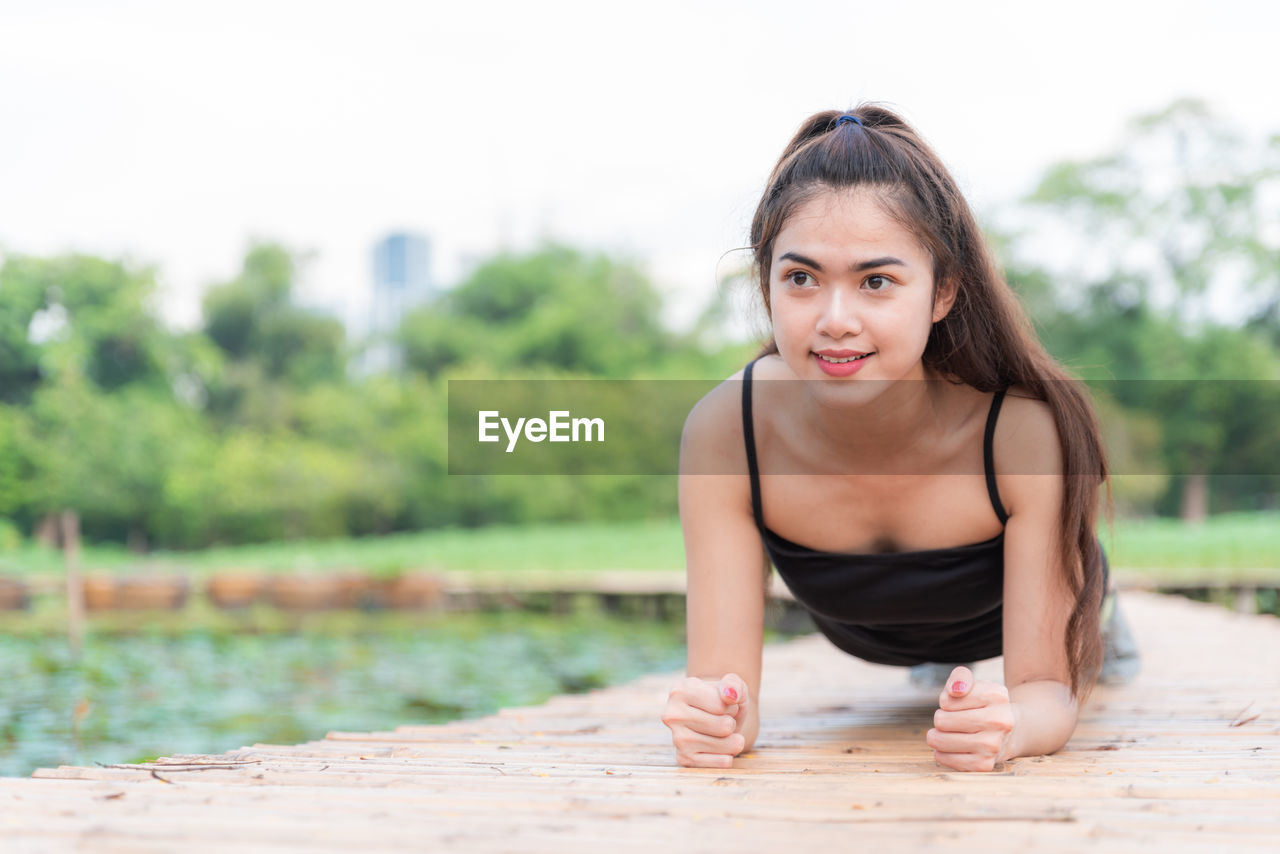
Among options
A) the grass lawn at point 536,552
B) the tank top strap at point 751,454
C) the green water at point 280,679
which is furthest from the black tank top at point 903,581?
the grass lawn at point 536,552

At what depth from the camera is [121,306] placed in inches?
564

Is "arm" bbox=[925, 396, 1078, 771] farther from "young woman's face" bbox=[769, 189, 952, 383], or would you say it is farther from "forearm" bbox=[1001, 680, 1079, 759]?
"young woman's face" bbox=[769, 189, 952, 383]

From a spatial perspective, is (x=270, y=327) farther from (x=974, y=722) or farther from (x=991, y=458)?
(x=974, y=722)

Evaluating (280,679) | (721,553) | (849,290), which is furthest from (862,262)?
(280,679)

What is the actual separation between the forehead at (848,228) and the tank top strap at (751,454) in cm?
30

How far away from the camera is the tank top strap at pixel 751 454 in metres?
1.67

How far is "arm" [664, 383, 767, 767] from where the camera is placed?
5.26ft

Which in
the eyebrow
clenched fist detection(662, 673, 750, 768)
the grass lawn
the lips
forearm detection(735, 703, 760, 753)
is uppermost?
the eyebrow

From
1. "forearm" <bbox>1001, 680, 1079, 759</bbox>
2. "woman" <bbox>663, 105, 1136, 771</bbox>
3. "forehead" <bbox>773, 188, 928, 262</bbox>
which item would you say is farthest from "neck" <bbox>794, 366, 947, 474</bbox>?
"forearm" <bbox>1001, 680, 1079, 759</bbox>

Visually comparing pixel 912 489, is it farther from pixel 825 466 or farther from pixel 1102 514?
pixel 1102 514

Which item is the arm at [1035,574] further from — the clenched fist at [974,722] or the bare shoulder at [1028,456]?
the clenched fist at [974,722]

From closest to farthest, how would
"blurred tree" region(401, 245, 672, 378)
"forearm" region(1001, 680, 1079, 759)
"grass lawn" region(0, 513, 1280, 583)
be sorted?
"forearm" region(1001, 680, 1079, 759), "grass lawn" region(0, 513, 1280, 583), "blurred tree" region(401, 245, 672, 378)

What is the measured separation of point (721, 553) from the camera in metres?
1.65

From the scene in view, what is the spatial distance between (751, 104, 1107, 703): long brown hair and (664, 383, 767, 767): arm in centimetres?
21
